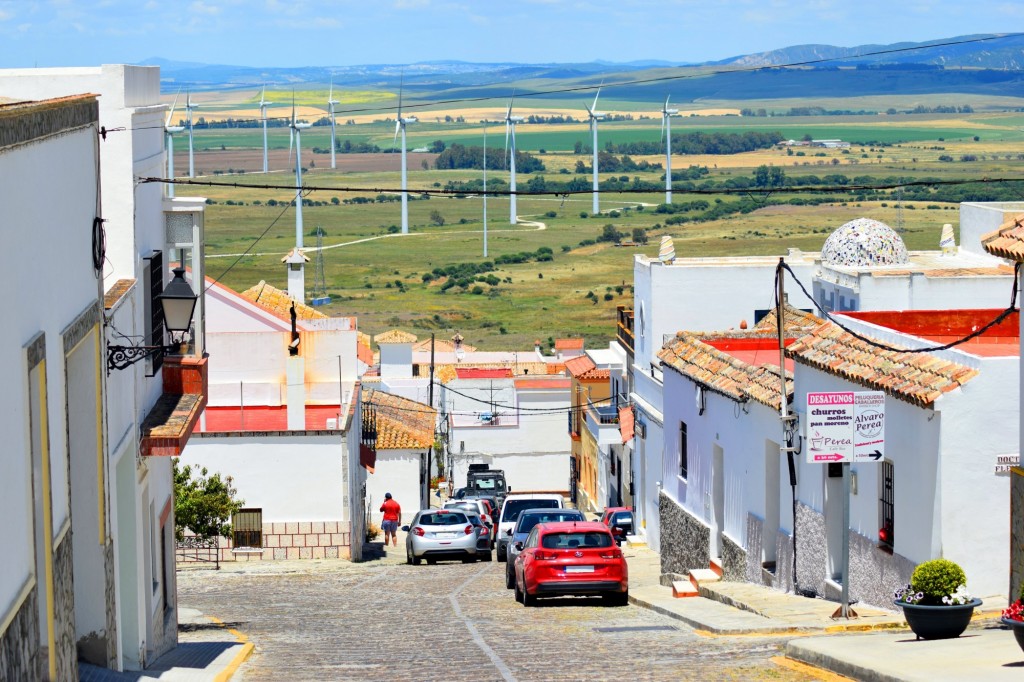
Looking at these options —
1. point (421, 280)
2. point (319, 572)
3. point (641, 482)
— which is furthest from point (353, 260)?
point (319, 572)

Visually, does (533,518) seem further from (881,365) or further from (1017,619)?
(1017,619)

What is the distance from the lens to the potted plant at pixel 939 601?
14266mm

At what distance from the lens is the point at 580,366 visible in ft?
210

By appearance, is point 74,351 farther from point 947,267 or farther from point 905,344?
point 947,267

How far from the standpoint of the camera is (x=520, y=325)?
121 metres

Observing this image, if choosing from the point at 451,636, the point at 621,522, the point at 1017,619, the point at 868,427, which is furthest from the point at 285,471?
the point at 1017,619

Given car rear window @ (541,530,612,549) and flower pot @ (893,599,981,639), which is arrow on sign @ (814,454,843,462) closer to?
flower pot @ (893,599,981,639)

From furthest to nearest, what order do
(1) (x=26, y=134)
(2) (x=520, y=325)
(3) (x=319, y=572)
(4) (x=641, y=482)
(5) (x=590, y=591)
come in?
(2) (x=520, y=325) → (4) (x=641, y=482) → (3) (x=319, y=572) → (5) (x=590, y=591) → (1) (x=26, y=134)

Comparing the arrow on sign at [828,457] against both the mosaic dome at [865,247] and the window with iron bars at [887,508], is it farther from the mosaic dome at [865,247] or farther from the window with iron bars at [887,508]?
the mosaic dome at [865,247]

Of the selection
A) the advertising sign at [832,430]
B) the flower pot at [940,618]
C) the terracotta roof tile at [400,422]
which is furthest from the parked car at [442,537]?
the flower pot at [940,618]

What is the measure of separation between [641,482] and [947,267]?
35.2ft

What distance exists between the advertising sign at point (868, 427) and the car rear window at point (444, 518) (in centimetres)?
1725

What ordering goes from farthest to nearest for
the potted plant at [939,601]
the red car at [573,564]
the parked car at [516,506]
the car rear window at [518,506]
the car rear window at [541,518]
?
the car rear window at [518,506], the parked car at [516,506], the car rear window at [541,518], the red car at [573,564], the potted plant at [939,601]

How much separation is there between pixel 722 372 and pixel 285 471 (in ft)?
43.7
